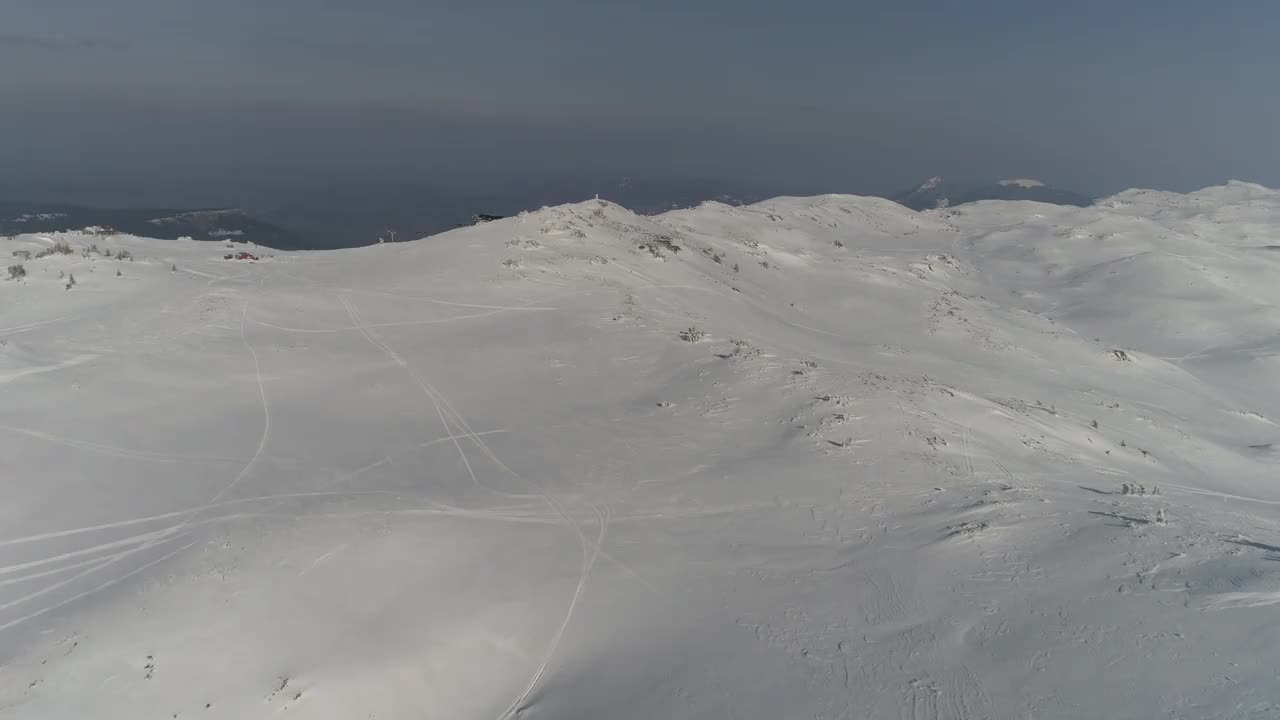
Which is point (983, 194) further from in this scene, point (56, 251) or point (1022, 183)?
point (56, 251)

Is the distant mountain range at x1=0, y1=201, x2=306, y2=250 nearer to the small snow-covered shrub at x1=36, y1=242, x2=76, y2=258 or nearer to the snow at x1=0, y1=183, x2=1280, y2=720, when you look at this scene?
the small snow-covered shrub at x1=36, y1=242, x2=76, y2=258

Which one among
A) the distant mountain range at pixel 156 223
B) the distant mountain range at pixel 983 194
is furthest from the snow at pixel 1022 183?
the distant mountain range at pixel 156 223

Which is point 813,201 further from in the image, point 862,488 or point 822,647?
point 822,647

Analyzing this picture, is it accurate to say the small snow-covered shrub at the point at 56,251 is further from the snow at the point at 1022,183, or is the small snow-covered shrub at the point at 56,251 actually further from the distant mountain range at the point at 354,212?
the snow at the point at 1022,183

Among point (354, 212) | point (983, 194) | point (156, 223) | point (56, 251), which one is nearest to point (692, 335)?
point (56, 251)

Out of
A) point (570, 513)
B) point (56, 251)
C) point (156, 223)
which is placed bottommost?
point (156, 223)

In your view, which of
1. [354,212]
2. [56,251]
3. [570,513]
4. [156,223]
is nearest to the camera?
[570,513]

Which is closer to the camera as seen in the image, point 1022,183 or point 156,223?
point 156,223

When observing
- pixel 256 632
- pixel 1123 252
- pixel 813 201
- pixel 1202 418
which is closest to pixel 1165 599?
pixel 256 632
